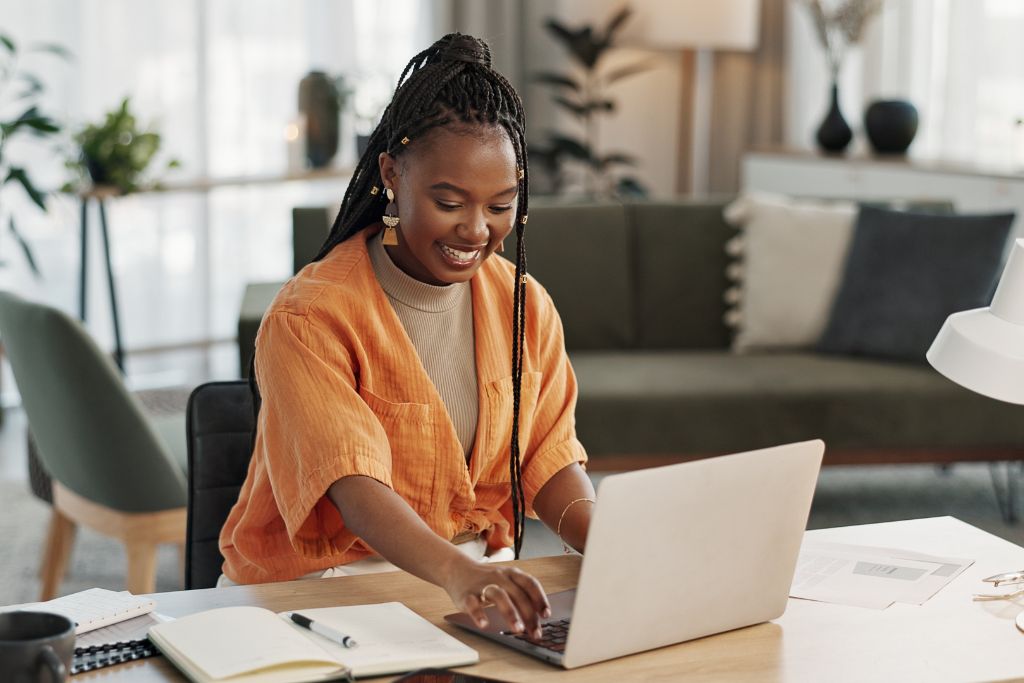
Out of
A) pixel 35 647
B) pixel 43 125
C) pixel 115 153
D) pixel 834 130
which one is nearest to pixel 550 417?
pixel 35 647

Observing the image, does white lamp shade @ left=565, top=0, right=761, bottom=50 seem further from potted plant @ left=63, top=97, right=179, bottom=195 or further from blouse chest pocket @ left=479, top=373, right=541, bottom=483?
blouse chest pocket @ left=479, top=373, right=541, bottom=483

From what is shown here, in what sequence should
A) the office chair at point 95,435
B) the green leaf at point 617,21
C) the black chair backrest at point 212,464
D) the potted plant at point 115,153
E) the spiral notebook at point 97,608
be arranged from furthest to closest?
the green leaf at point 617,21
the potted plant at point 115,153
the office chair at point 95,435
the black chair backrest at point 212,464
the spiral notebook at point 97,608

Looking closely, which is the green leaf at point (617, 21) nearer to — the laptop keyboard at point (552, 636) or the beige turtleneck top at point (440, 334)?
the beige turtleneck top at point (440, 334)

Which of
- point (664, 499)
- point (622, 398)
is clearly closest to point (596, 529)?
point (664, 499)

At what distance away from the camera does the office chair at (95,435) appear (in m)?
2.43

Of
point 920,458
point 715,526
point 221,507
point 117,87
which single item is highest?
point 117,87

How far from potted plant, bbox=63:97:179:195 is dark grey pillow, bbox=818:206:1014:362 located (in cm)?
197

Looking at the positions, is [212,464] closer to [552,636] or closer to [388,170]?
[388,170]

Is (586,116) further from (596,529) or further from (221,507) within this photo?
(596,529)

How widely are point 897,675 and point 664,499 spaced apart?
0.88 ft

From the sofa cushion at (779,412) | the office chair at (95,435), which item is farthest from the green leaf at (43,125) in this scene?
the sofa cushion at (779,412)

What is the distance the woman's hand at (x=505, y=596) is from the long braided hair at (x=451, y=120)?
315 mm

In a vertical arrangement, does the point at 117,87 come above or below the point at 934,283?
above

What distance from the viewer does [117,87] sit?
16.0 ft
